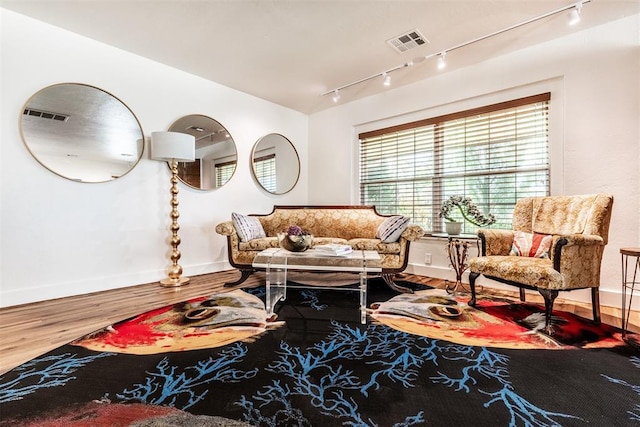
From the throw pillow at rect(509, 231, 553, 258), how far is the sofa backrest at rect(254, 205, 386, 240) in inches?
59.2

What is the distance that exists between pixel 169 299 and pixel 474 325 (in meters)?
2.67

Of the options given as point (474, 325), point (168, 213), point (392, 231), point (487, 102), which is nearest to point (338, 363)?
point (474, 325)

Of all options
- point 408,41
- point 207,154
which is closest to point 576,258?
point 408,41

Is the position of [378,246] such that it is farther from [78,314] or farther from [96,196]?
[96,196]

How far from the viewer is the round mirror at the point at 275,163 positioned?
14.8ft

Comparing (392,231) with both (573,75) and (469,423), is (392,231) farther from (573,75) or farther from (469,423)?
(573,75)

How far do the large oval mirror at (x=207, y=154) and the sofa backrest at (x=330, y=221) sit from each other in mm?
828

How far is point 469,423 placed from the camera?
1168 millimetres

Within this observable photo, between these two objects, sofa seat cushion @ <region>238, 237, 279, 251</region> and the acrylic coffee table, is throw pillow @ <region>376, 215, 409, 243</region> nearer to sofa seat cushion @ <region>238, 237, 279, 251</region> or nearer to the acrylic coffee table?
the acrylic coffee table

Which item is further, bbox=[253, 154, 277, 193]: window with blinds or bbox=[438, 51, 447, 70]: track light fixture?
bbox=[253, 154, 277, 193]: window with blinds

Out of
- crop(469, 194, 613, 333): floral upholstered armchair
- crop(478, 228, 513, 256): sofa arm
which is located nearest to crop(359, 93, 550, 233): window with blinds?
crop(469, 194, 613, 333): floral upholstered armchair

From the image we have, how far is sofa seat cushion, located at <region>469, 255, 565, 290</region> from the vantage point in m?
2.06

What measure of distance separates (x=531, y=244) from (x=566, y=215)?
0.38 meters

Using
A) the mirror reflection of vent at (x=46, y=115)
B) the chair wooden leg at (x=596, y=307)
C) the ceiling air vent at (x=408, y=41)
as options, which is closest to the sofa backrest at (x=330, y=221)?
the ceiling air vent at (x=408, y=41)
